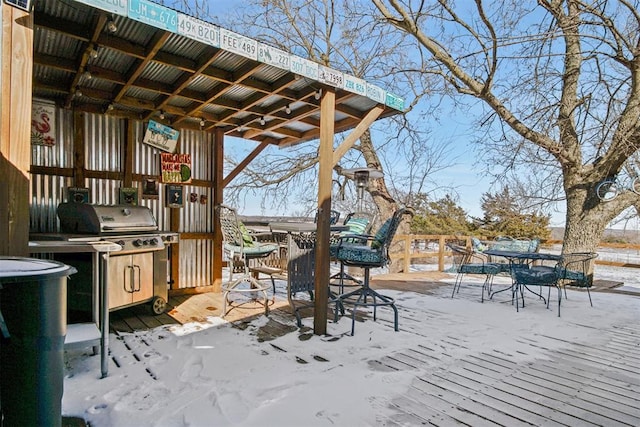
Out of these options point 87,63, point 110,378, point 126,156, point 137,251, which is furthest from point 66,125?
point 110,378

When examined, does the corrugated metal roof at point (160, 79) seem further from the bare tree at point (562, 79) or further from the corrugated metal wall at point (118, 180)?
the bare tree at point (562, 79)

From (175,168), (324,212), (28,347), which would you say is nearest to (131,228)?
(175,168)

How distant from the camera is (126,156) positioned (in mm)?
4234

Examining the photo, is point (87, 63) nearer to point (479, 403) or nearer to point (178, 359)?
point (178, 359)

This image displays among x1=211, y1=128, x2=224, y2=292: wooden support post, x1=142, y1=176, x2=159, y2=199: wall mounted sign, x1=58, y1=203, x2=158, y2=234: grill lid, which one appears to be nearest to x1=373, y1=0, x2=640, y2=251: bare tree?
x1=211, y1=128, x2=224, y2=292: wooden support post

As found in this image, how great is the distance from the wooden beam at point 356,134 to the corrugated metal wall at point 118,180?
89.9 inches

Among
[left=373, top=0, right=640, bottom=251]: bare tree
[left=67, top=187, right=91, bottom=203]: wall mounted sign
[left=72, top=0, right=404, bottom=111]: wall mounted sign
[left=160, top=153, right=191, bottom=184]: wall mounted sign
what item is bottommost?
[left=67, top=187, right=91, bottom=203]: wall mounted sign

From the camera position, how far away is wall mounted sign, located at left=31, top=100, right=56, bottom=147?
358cm

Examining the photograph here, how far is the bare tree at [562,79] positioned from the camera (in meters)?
6.14

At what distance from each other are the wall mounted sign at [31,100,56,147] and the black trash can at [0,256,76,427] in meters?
2.91

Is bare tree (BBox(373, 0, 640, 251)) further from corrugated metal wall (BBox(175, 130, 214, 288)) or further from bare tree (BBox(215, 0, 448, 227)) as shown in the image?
corrugated metal wall (BBox(175, 130, 214, 288))

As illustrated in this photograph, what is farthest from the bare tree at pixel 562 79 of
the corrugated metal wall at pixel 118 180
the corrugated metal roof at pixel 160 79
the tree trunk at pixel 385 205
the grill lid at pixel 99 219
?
the grill lid at pixel 99 219

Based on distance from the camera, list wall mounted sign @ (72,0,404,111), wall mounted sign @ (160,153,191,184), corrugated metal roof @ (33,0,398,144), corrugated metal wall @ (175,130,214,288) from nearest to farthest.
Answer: wall mounted sign @ (72,0,404,111)
corrugated metal roof @ (33,0,398,144)
wall mounted sign @ (160,153,191,184)
corrugated metal wall @ (175,130,214,288)

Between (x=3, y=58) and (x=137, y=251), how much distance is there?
1882mm
